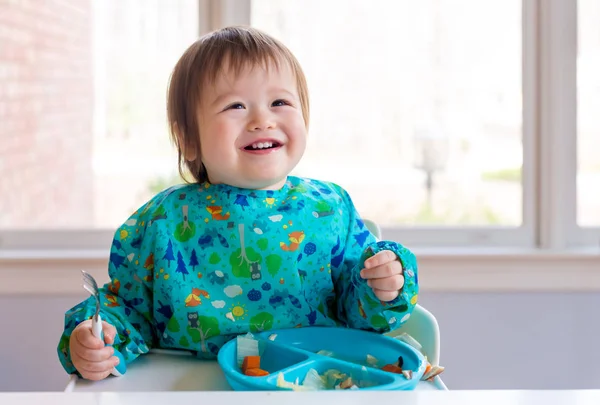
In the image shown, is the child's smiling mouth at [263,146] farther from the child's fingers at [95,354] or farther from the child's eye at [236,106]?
the child's fingers at [95,354]

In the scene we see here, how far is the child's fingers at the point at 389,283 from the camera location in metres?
1.12

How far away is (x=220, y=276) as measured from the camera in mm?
1179

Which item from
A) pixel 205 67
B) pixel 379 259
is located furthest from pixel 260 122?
pixel 379 259

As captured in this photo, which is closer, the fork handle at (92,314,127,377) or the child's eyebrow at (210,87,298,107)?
the fork handle at (92,314,127,377)

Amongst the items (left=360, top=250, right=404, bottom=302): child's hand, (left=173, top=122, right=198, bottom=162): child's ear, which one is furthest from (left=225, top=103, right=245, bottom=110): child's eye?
(left=360, top=250, right=404, bottom=302): child's hand

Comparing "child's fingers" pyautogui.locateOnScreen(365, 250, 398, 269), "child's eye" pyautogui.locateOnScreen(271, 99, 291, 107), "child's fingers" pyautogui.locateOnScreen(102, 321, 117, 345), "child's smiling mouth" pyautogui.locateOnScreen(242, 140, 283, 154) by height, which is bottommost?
"child's fingers" pyautogui.locateOnScreen(102, 321, 117, 345)

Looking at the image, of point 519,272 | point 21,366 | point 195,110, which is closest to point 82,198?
point 21,366

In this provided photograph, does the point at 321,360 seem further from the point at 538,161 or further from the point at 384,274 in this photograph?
the point at 538,161

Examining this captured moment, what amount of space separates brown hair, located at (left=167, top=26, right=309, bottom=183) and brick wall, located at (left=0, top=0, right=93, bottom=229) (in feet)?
2.75

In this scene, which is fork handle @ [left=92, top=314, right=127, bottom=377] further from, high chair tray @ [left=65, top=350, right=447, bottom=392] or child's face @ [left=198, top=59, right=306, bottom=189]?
child's face @ [left=198, top=59, right=306, bottom=189]

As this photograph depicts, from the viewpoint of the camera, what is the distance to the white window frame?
2004 millimetres

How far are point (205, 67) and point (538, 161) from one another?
112 centimetres

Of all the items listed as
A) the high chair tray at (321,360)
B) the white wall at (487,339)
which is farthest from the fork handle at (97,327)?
the white wall at (487,339)

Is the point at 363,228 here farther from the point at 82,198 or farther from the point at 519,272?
the point at 82,198
